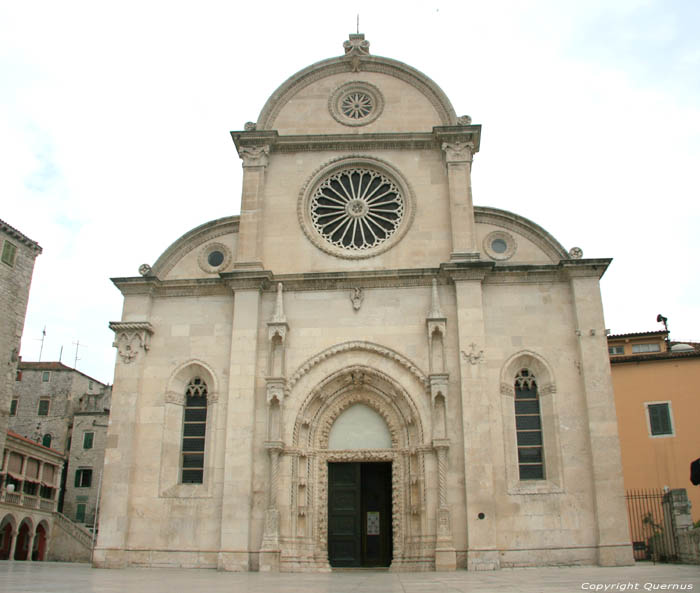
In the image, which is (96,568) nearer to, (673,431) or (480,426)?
(480,426)

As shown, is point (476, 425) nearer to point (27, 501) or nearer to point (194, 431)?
point (194, 431)

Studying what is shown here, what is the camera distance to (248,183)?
22328mm

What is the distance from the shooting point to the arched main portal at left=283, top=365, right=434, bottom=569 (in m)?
18.8

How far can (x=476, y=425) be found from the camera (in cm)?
1886

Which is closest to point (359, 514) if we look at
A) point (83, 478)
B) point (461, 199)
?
point (461, 199)

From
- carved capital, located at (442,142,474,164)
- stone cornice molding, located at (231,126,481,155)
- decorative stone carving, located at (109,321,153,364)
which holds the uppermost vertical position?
stone cornice molding, located at (231,126,481,155)

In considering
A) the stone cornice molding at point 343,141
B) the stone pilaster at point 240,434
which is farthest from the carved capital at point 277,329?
the stone cornice molding at point 343,141

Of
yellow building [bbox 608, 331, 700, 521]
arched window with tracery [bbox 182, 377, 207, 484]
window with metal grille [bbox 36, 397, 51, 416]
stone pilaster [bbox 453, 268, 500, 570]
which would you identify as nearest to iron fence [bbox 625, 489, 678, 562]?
yellow building [bbox 608, 331, 700, 521]

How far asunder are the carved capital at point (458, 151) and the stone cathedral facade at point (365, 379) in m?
0.07

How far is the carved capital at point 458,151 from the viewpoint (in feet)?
71.9

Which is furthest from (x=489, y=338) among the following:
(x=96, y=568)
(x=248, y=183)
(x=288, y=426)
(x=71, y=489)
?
(x=71, y=489)

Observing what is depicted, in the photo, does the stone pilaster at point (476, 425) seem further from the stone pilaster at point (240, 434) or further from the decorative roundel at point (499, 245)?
the stone pilaster at point (240, 434)

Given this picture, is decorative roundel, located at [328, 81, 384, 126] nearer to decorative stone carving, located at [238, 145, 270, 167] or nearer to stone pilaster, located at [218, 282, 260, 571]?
decorative stone carving, located at [238, 145, 270, 167]

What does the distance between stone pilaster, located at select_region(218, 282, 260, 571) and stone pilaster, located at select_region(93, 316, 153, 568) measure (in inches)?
112
